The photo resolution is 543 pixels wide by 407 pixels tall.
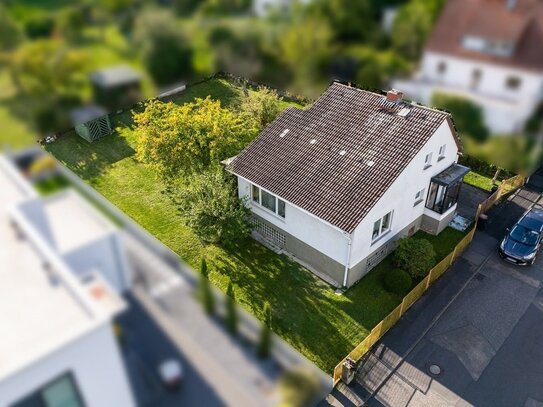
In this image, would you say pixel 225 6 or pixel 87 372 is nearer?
pixel 87 372

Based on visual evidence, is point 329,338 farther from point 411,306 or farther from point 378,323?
point 411,306

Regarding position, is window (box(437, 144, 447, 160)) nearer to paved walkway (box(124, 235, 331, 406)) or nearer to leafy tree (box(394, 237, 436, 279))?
leafy tree (box(394, 237, 436, 279))

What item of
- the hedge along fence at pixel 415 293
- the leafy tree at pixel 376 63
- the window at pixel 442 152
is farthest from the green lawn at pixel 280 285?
the leafy tree at pixel 376 63

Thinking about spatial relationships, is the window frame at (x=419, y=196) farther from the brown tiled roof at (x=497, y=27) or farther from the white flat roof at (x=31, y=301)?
the white flat roof at (x=31, y=301)

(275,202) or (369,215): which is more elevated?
(369,215)

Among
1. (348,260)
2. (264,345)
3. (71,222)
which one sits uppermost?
(71,222)

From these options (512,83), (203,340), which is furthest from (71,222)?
(512,83)

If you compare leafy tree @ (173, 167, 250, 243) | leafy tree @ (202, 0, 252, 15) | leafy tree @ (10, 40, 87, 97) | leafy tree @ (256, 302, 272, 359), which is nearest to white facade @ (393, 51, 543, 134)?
leafy tree @ (202, 0, 252, 15)

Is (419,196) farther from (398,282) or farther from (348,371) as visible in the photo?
(348,371)
